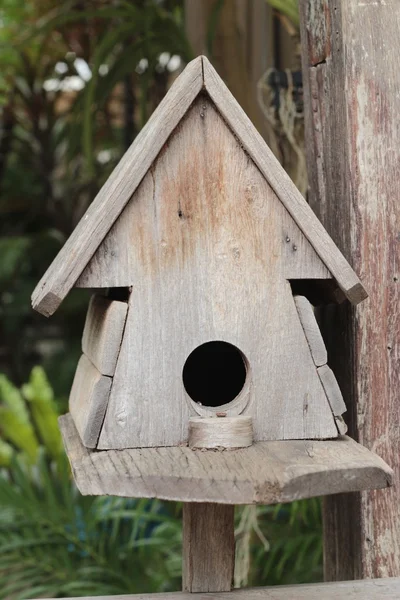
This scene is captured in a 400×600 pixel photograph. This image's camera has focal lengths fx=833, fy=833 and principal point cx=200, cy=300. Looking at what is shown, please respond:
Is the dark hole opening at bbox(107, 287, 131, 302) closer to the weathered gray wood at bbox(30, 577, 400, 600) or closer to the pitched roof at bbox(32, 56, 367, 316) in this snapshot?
the pitched roof at bbox(32, 56, 367, 316)

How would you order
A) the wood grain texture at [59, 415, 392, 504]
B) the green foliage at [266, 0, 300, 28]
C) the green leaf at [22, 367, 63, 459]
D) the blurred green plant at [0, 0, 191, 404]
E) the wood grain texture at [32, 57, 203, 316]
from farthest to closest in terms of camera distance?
1. the blurred green plant at [0, 0, 191, 404]
2. the green leaf at [22, 367, 63, 459]
3. the green foliage at [266, 0, 300, 28]
4. the wood grain texture at [32, 57, 203, 316]
5. the wood grain texture at [59, 415, 392, 504]

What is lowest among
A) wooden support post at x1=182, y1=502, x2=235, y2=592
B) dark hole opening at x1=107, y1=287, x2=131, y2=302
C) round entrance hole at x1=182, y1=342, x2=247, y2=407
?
wooden support post at x1=182, y1=502, x2=235, y2=592

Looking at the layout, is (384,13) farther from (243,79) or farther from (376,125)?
(243,79)

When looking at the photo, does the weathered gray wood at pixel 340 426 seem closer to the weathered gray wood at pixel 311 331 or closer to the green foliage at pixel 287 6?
the weathered gray wood at pixel 311 331

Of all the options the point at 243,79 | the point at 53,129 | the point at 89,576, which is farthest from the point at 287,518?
the point at 53,129

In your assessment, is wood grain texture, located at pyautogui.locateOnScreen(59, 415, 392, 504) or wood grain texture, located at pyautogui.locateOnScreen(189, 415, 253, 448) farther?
wood grain texture, located at pyautogui.locateOnScreen(189, 415, 253, 448)

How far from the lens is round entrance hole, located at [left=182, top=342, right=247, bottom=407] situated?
139 cm

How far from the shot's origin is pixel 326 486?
3.07ft

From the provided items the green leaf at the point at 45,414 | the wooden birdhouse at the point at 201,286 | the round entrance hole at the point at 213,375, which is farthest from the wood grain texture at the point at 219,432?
the green leaf at the point at 45,414

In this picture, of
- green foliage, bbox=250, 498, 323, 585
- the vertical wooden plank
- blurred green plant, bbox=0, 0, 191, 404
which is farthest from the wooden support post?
blurred green plant, bbox=0, 0, 191, 404

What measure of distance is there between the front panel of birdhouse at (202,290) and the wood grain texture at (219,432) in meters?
0.03

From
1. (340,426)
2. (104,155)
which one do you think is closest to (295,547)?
(340,426)

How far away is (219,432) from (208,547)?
250 mm

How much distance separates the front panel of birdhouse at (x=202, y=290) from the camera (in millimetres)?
1061
